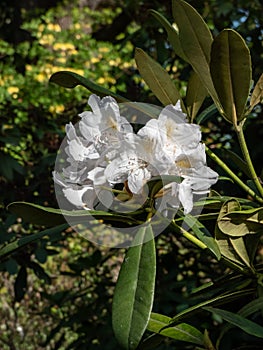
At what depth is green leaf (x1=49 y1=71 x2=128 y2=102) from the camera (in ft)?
3.06

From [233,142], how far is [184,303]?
1.79ft

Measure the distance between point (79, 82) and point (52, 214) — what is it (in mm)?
223

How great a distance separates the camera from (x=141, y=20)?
7.71ft

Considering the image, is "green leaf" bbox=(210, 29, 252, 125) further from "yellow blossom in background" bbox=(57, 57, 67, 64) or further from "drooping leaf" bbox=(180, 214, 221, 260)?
"yellow blossom in background" bbox=(57, 57, 67, 64)

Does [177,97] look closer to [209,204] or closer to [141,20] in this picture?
[209,204]

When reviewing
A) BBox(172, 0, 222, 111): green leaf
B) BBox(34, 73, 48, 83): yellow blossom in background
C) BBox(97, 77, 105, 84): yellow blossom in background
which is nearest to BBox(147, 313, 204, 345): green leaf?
BBox(172, 0, 222, 111): green leaf

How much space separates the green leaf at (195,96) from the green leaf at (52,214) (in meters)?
0.24

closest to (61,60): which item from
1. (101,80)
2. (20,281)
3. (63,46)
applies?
(63,46)

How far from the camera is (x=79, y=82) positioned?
968 mm

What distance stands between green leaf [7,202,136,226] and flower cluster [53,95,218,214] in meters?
0.02

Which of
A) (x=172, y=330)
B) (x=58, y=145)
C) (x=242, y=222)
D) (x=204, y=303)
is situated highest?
(x=242, y=222)

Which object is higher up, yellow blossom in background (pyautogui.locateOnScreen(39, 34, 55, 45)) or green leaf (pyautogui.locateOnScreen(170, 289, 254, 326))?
green leaf (pyautogui.locateOnScreen(170, 289, 254, 326))

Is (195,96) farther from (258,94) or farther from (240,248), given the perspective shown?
(240,248)

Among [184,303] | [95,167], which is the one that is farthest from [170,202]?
[184,303]
